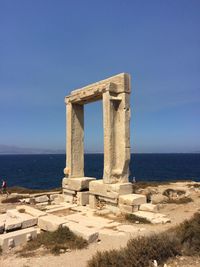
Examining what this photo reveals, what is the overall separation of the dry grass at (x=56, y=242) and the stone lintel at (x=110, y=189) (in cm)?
324

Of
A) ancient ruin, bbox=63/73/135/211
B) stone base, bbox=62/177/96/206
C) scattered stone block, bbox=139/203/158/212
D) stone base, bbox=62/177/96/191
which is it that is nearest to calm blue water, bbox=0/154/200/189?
stone base, bbox=62/177/96/206

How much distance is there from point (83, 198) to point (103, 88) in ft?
16.6

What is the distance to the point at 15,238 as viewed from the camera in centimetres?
792

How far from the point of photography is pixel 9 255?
23.9 ft

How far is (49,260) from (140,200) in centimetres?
496

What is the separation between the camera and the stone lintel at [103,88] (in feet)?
38.8

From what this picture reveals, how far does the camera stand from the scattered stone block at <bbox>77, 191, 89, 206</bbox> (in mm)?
13055

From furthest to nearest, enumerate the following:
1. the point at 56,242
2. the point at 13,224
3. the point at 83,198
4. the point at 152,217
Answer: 1. the point at 83,198
2. the point at 152,217
3. the point at 13,224
4. the point at 56,242

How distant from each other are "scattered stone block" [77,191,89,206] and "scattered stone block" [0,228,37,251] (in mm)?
4727

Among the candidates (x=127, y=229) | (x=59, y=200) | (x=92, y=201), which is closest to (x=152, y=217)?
(x=127, y=229)

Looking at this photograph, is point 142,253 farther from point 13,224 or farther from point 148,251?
point 13,224

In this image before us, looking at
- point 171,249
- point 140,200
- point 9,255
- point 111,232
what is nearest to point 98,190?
point 140,200

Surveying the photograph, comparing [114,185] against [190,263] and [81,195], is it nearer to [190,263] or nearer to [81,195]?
[81,195]

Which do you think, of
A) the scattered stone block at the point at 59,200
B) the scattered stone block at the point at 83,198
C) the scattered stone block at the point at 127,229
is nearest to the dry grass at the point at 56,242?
the scattered stone block at the point at 127,229
